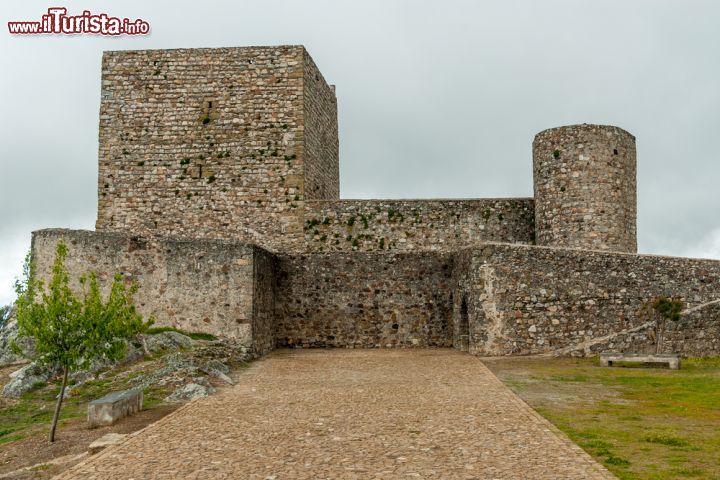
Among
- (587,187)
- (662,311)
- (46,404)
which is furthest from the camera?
(587,187)

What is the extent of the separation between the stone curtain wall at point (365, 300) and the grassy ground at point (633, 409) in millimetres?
4260

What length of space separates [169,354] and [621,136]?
1535cm

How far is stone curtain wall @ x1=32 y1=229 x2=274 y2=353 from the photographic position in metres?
18.4

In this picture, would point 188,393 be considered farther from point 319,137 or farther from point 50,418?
point 319,137

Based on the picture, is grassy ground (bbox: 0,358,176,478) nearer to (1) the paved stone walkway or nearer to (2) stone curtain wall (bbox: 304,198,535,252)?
(1) the paved stone walkway

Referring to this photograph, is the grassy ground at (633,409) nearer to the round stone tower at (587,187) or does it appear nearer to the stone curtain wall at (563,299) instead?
the stone curtain wall at (563,299)

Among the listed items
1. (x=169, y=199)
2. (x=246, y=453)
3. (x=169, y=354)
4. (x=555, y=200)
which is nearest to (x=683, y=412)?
(x=246, y=453)

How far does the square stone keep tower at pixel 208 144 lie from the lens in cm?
2523

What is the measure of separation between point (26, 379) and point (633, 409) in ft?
39.2

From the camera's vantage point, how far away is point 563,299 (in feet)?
60.5

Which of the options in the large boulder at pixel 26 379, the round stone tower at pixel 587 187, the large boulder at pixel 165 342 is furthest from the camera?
the round stone tower at pixel 587 187

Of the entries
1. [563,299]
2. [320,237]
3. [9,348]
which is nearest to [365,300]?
[320,237]

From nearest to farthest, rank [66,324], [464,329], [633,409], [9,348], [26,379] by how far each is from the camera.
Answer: [633,409] → [66,324] → [26,379] → [9,348] → [464,329]

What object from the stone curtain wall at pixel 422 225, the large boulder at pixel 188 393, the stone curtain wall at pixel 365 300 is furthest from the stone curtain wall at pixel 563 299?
the large boulder at pixel 188 393
